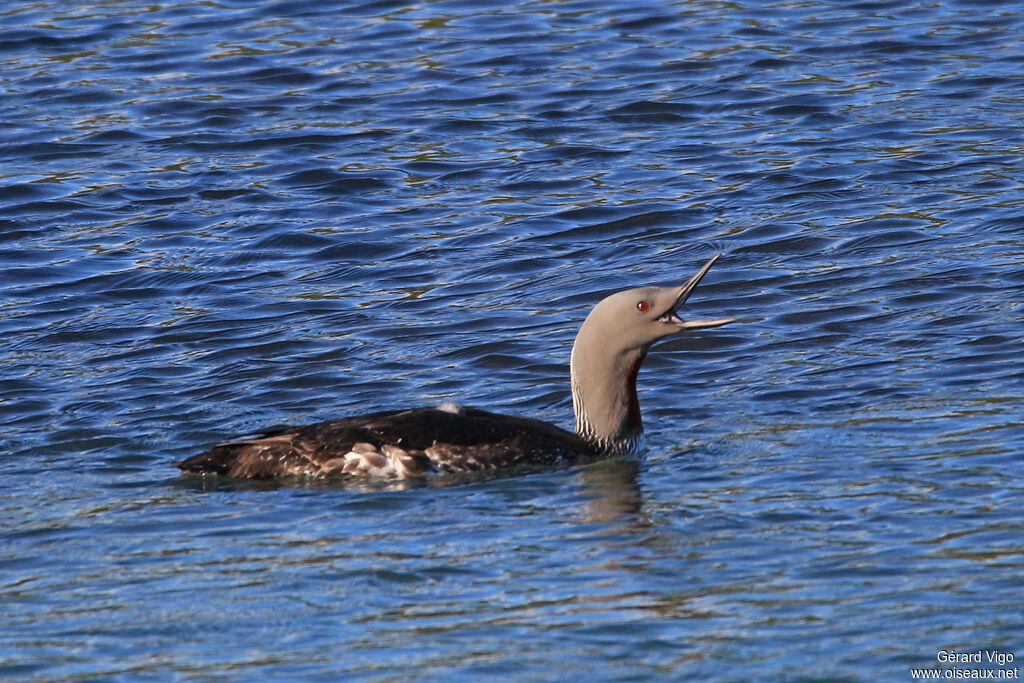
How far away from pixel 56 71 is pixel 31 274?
517 centimetres

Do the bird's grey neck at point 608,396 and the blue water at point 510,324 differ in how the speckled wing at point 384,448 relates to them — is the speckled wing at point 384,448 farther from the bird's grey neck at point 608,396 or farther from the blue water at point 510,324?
the bird's grey neck at point 608,396

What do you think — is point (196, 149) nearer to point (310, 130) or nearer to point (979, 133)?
point (310, 130)

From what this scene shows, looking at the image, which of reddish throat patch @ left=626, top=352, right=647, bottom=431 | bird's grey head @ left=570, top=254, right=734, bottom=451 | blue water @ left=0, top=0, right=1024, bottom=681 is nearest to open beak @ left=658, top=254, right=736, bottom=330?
bird's grey head @ left=570, top=254, right=734, bottom=451

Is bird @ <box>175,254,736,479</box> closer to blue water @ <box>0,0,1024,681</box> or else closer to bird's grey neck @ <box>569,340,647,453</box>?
bird's grey neck @ <box>569,340,647,453</box>

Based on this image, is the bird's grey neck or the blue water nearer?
the blue water

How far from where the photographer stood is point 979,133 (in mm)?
13727

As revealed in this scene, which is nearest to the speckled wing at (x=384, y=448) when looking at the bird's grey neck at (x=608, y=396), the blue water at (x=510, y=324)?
the blue water at (x=510, y=324)

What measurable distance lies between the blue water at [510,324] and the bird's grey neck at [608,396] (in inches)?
7.8

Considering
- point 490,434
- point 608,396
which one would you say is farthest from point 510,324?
point 490,434

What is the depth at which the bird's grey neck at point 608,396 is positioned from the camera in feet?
28.2

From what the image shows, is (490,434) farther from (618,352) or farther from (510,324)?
(510,324)

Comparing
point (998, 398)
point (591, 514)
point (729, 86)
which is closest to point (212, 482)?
point (591, 514)

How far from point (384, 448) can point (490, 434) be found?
49cm

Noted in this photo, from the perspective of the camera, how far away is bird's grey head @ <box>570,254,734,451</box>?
8508 millimetres
